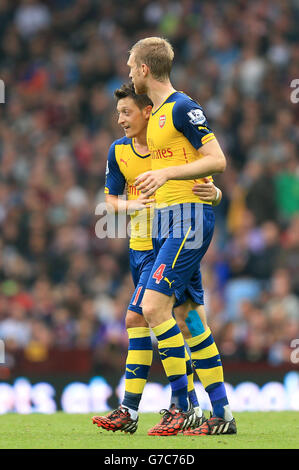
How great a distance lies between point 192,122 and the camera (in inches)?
216

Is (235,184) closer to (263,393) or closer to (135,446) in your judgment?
(263,393)

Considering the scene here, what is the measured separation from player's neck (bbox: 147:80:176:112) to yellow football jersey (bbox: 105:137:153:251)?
56 cm

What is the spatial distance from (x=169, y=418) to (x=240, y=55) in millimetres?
8901

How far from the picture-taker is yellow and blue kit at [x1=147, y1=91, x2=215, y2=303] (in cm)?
553

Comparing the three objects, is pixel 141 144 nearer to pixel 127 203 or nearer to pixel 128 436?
pixel 127 203

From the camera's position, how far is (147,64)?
19.0 ft

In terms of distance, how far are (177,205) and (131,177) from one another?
705 mm

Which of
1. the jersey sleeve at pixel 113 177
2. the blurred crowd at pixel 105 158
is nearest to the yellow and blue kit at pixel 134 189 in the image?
the jersey sleeve at pixel 113 177

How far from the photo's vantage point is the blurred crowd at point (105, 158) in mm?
11078

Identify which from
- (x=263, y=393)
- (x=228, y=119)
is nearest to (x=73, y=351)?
(x=263, y=393)

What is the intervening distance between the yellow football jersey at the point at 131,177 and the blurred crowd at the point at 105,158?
3718 mm

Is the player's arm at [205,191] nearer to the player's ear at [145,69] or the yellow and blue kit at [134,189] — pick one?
the yellow and blue kit at [134,189]

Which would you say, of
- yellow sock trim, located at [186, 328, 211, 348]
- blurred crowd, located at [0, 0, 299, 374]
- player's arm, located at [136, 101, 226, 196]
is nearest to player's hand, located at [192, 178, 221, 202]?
player's arm, located at [136, 101, 226, 196]

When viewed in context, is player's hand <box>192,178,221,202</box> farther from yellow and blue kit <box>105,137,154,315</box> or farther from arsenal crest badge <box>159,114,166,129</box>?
yellow and blue kit <box>105,137,154,315</box>
